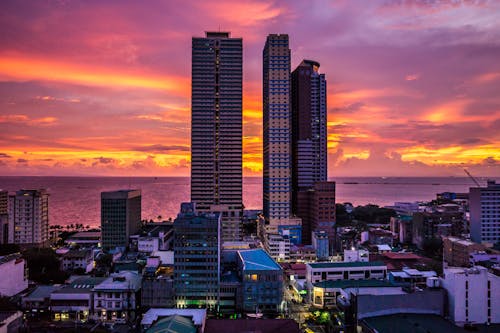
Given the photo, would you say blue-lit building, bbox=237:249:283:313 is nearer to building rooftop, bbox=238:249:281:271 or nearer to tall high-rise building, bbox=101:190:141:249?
building rooftop, bbox=238:249:281:271

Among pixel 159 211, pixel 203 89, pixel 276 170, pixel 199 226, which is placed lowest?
pixel 159 211

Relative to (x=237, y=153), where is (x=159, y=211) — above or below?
below

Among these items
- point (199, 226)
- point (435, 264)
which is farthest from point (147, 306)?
point (435, 264)

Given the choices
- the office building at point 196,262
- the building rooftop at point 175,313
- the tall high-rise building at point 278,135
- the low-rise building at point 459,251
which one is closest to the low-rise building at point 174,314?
the building rooftop at point 175,313

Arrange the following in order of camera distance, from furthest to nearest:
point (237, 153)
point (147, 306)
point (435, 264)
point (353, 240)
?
point (237, 153) → point (353, 240) → point (435, 264) → point (147, 306)

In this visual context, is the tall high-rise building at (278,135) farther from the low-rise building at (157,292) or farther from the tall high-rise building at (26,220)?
the tall high-rise building at (26,220)

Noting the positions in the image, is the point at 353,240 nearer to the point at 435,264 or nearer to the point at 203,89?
the point at 435,264
